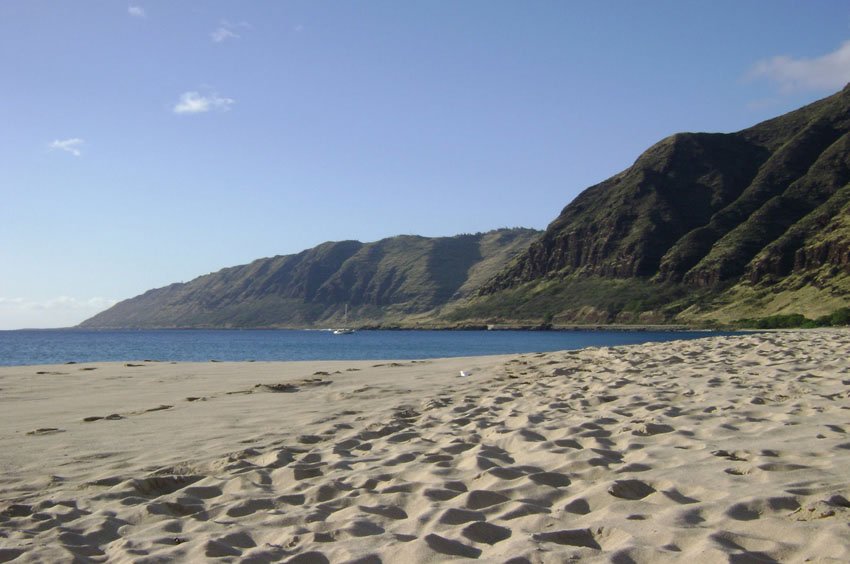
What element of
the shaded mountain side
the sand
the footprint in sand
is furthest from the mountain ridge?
the footprint in sand

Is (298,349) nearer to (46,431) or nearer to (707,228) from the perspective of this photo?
(46,431)

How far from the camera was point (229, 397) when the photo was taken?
1320cm

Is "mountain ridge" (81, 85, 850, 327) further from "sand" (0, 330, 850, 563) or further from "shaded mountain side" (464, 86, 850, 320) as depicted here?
"sand" (0, 330, 850, 563)

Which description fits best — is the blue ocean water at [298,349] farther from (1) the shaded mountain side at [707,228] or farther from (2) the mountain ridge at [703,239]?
(1) the shaded mountain side at [707,228]

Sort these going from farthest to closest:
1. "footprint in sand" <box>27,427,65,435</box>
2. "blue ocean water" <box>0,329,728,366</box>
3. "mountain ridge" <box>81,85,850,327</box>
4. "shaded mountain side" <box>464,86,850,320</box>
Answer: "shaded mountain side" <box>464,86,850,320</box>, "mountain ridge" <box>81,85,850,327</box>, "blue ocean water" <box>0,329,728,366</box>, "footprint in sand" <box>27,427,65,435</box>

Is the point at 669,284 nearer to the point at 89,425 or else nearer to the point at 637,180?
the point at 637,180

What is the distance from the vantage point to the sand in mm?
4262

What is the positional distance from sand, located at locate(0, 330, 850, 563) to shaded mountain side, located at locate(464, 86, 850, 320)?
299 ft

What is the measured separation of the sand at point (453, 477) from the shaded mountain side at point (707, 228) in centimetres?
9104

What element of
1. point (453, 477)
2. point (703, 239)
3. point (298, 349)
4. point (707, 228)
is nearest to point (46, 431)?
point (453, 477)

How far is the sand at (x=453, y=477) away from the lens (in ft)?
14.0

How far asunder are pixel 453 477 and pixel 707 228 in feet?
451

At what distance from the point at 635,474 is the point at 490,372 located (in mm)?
12297

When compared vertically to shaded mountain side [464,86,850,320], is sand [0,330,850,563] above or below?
below
